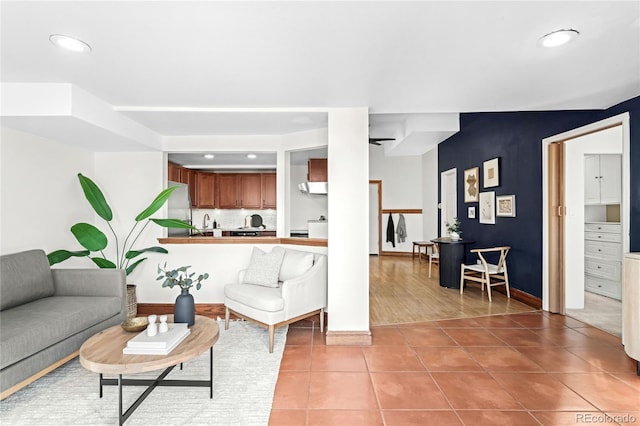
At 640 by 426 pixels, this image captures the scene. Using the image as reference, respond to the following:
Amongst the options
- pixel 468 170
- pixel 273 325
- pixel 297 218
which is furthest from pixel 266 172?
pixel 273 325

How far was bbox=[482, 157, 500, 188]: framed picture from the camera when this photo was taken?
5079mm

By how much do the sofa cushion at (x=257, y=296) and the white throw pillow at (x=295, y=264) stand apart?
0.22 meters

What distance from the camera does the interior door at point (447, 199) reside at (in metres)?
7.07

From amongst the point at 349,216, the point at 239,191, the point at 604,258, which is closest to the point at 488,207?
the point at 604,258

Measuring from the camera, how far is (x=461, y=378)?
2.51 meters

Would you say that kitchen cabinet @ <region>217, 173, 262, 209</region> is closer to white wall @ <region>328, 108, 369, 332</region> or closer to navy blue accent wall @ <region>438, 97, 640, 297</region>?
white wall @ <region>328, 108, 369, 332</region>

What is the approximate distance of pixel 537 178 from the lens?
4277mm

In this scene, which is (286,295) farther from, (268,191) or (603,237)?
(603,237)

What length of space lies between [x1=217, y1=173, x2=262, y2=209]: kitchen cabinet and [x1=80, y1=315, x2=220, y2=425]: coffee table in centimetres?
460

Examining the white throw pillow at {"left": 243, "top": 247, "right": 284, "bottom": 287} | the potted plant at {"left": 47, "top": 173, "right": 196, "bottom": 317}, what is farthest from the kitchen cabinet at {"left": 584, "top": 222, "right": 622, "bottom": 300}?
the potted plant at {"left": 47, "top": 173, "right": 196, "bottom": 317}

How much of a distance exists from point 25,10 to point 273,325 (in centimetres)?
271

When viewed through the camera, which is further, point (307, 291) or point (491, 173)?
point (491, 173)

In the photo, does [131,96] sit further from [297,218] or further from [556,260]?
[297,218]

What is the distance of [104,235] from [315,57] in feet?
9.25
